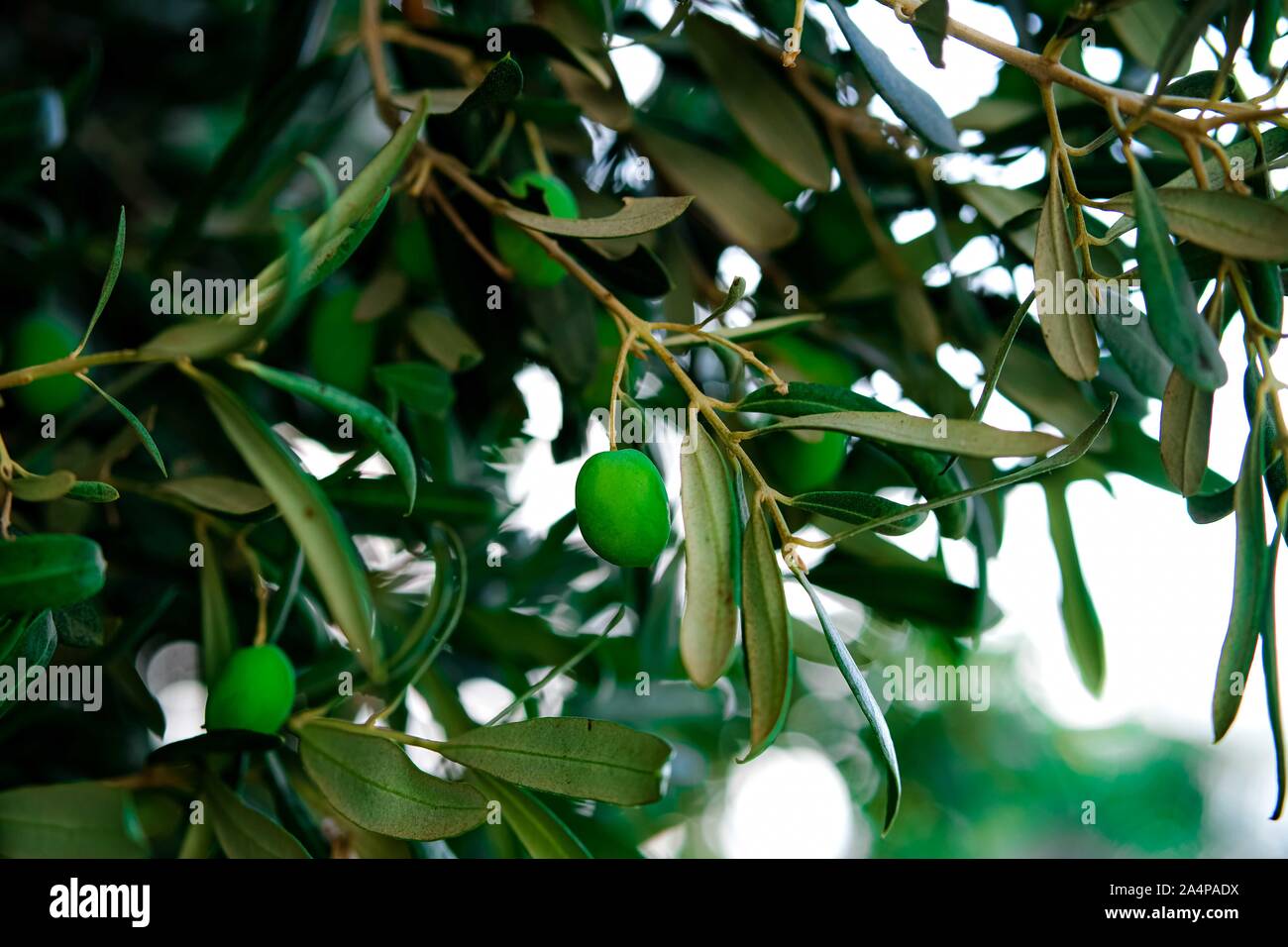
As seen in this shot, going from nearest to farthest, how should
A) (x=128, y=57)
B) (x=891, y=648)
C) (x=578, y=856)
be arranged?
(x=578, y=856)
(x=128, y=57)
(x=891, y=648)

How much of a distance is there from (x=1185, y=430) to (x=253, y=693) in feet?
2.30

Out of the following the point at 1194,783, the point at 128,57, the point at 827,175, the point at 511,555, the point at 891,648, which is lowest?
the point at 1194,783

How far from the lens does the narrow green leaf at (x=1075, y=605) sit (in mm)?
971

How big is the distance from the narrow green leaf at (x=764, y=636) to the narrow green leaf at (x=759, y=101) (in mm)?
420

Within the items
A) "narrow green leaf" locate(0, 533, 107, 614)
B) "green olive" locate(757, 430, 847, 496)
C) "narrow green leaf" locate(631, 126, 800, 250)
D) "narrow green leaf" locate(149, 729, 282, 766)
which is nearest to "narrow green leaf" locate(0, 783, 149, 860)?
"narrow green leaf" locate(149, 729, 282, 766)

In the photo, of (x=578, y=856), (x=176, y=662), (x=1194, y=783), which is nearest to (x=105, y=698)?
(x=176, y=662)

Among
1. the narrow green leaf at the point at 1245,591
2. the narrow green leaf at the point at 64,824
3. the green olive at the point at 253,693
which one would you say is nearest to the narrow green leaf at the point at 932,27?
the narrow green leaf at the point at 1245,591

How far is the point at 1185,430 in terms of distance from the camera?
0.57 meters

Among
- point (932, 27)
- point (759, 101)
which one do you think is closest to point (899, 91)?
point (932, 27)

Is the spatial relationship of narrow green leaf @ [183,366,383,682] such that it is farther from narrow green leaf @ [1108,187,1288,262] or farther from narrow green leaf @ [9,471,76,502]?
narrow green leaf @ [1108,187,1288,262]

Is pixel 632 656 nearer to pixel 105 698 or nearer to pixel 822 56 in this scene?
pixel 105 698
